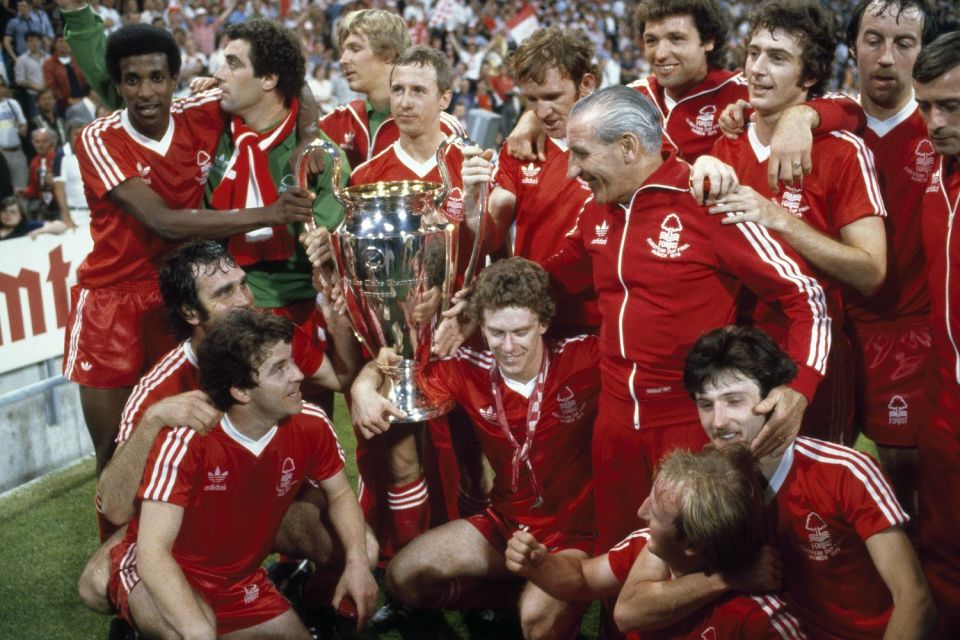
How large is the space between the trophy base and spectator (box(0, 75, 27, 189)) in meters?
5.90

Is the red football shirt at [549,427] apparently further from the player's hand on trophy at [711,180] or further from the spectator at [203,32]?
the spectator at [203,32]

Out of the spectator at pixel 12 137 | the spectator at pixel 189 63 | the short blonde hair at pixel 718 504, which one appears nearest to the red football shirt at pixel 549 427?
the short blonde hair at pixel 718 504

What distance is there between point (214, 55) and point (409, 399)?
33.8ft

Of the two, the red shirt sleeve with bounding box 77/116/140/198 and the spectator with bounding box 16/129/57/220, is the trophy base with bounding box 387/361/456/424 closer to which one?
the red shirt sleeve with bounding box 77/116/140/198

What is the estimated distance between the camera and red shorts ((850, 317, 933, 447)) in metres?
3.72

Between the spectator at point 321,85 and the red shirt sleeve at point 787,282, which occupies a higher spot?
the red shirt sleeve at point 787,282

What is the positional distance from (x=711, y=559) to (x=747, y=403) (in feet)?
1.47

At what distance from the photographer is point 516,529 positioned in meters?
3.85

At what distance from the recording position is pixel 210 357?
11.2 ft

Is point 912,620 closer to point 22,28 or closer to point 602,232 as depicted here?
point 602,232

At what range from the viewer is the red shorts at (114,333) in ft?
14.6

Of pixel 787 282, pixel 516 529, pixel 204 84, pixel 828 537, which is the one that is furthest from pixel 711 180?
pixel 204 84

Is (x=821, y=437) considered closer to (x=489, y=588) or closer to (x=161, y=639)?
(x=489, y=588)

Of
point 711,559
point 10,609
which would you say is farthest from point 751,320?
point 10,609
